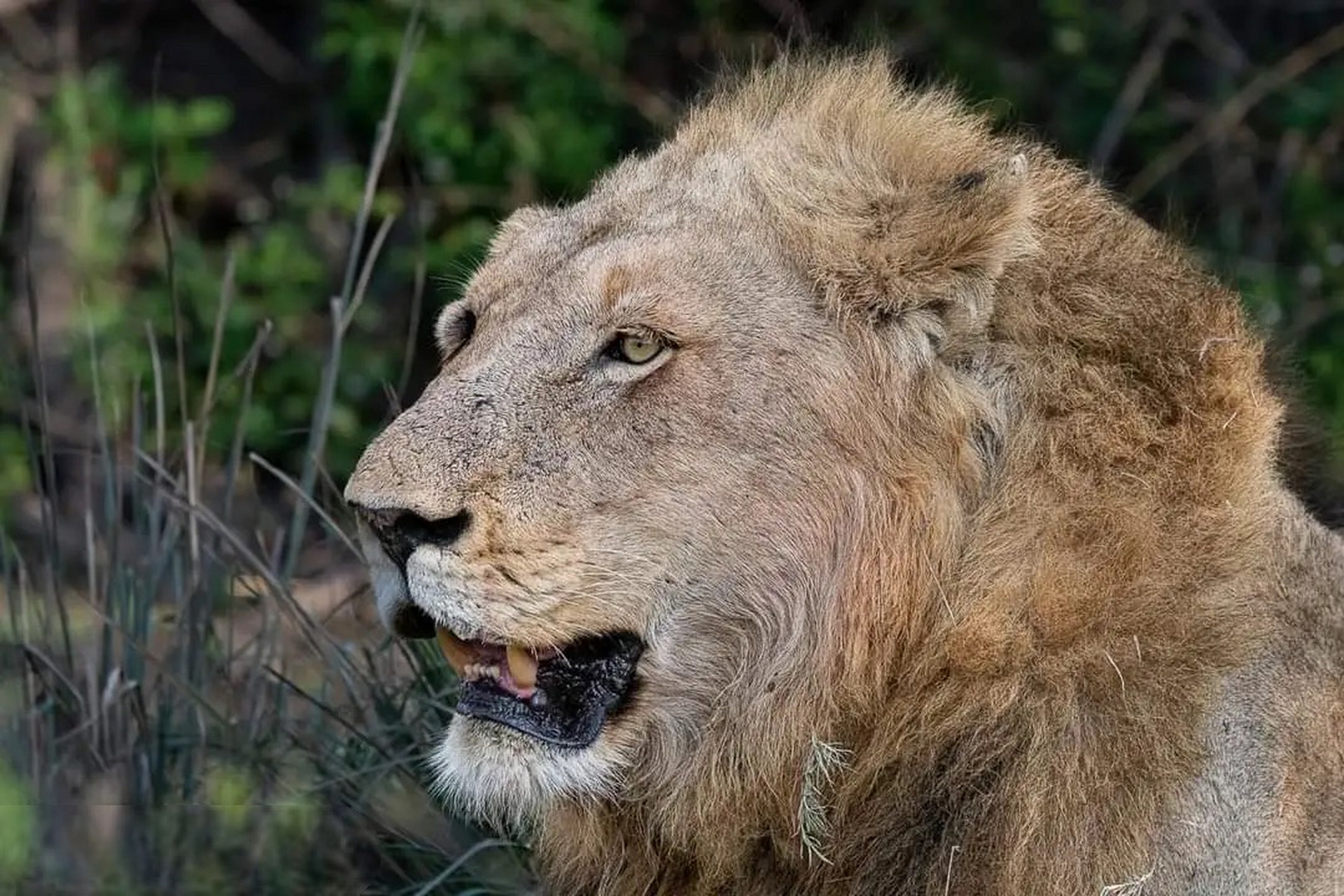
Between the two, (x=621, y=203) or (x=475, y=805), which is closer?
(x=475, y=805)

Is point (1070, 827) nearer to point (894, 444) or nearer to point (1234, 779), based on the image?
point (1234, 779)

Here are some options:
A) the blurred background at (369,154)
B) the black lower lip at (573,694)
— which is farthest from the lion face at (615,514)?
the blurred background at (369,154)

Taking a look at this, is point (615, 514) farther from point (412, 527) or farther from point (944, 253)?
point (944, 253)

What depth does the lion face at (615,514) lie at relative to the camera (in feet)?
10.2

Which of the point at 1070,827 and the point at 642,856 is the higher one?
the point at 1070,827

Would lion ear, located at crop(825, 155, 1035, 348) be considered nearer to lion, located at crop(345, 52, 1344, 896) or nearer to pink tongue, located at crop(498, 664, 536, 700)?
lion, located at crop(345, 52, 1344, 896)

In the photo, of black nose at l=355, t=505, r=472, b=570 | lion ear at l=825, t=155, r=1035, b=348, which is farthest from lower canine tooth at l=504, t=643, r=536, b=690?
lion ear at l=825, t=155, r=1035, b=348

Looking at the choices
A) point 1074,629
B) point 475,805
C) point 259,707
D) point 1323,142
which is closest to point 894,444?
point 1074,629

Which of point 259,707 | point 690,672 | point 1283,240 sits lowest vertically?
point 259,707

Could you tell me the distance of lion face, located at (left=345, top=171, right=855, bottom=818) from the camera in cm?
310

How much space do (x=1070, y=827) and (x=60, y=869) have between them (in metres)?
2.10

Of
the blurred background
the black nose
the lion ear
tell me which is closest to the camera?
the black nose

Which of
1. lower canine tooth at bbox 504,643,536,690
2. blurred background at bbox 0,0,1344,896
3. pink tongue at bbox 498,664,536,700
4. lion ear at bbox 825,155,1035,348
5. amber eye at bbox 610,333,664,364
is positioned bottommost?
pink tongue at bbox 498,664,536,700

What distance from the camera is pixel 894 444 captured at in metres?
3.23
